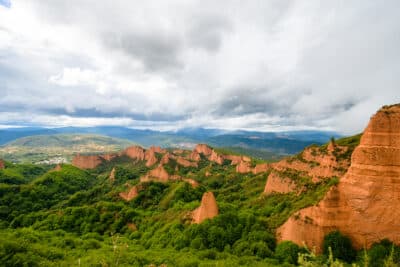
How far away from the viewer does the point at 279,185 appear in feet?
195

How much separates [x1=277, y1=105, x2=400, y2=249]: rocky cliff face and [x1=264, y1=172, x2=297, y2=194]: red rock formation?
2248 centimetres

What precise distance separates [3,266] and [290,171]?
5538 centimetres

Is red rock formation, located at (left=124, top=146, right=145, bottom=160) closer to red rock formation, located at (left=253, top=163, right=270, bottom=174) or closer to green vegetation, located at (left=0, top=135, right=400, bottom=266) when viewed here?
green vegetation, located at (left=0, top=135, right=400, bottom=266)

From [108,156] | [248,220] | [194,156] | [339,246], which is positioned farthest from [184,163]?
[339,246]

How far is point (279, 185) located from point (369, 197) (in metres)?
29.4

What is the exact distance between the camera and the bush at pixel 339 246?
30219mm

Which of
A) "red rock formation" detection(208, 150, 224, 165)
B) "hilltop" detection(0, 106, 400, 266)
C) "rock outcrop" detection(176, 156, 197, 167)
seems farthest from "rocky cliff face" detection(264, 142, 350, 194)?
"red rock formation" detection(208, 150, 224, 165)

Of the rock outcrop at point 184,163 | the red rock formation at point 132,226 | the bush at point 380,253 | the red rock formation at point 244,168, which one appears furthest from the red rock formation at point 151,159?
the bush at point 380,253

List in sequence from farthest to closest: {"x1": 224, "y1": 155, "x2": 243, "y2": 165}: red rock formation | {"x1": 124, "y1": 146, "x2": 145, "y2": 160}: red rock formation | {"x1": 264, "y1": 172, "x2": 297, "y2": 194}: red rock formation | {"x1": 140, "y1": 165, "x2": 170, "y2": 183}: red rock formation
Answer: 1. {"x1": 124, "y1": 146, "x2": 145, "y2": 160}: red rock formation
2. {"x1": 224, "y1": 155, "x2": 243, "y2": 165}: red rock formation
3. {"x1": 140, "y1": 165, "x2": 170, "y2": 183}: red rock formation
4. {"x1": 264, "y1": 172, "x2": 297, "y2": 194}: red rock formation

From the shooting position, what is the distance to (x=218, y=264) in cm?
3048

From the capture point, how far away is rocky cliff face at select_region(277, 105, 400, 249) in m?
29.6

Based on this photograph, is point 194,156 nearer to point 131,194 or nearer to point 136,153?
point 136,153

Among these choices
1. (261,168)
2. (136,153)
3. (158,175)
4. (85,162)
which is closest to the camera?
(261,168)

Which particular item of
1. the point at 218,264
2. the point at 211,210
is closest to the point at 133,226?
the point at 211,210
